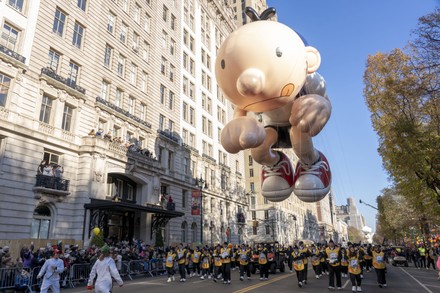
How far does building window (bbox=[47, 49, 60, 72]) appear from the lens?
2105 cm

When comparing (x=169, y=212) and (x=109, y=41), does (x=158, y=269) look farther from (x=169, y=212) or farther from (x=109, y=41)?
(x=109, y=41)

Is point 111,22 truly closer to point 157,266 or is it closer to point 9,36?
point 9,36

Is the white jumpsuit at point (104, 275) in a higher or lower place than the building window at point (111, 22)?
lower

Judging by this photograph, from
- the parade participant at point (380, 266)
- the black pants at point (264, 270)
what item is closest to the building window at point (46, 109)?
the black pants at point (264, 270)

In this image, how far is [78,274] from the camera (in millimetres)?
14758

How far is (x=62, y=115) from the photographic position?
21.1m

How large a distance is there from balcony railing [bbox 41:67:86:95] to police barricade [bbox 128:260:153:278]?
11984 millimetres

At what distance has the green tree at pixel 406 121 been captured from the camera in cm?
1770

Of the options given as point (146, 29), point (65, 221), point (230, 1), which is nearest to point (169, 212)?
point (65, 221)

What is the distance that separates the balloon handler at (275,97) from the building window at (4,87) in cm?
1669

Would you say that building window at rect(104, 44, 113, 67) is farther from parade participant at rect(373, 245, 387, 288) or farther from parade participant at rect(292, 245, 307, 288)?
parade participant at rect(373, 245, 387, 288)

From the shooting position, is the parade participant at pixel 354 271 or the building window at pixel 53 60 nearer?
the parade participant at pixel 354 271

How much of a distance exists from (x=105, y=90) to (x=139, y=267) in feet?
45.8

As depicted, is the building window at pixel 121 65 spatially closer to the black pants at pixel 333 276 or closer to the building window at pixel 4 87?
the building window at pixel 4 87
